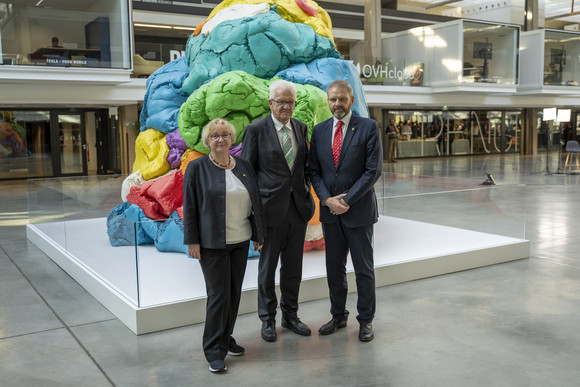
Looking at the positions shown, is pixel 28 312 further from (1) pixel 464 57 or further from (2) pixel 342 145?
(1) pixel 464 57

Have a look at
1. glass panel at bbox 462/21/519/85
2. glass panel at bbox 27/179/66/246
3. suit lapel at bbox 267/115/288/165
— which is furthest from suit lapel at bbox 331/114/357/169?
glass panel at bbox 462/21/519/85

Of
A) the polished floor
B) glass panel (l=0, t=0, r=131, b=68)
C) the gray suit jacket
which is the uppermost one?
glass panel (l=0, t=0, r=131, b=68)

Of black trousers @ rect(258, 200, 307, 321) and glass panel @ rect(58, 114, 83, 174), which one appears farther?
glass panel @ rect(58, 114, 83, 174)

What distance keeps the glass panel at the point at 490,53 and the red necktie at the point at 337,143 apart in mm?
16395

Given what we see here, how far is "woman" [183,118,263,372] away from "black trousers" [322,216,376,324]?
65cm

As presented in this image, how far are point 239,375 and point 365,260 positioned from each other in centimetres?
111

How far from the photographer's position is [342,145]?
12.3ft

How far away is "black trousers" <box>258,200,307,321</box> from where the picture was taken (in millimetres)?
3742

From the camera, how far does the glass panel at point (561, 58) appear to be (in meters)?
21.6

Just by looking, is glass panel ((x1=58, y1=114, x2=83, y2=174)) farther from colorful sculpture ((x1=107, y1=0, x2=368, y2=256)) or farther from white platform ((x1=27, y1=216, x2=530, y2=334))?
colorful sculpture ((x1=107, y1=0, x2=368, y2=256))

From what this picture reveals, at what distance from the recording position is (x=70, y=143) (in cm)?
1834

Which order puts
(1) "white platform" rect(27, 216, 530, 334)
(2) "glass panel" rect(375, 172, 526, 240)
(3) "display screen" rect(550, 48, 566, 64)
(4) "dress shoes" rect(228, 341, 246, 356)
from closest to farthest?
1. (4) "dress shoes" rect(228, 341, 246, 356)
2. (1) "white platform" rect(27, 216, 530, 334)
3. (2) "glass panel" rect(375, 172, 526, 240)
4. (3) "display screen" rect(550, 48, 566, 64)

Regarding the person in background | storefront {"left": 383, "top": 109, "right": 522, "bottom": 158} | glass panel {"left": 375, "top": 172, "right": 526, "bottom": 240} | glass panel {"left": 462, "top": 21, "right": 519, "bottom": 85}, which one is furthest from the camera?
storefront {"left": 383, "top": 109, "right": 522, "bottom": 158}

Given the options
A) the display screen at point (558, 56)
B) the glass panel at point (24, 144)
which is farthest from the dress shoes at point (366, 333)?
the display screen at point (558, 56)
